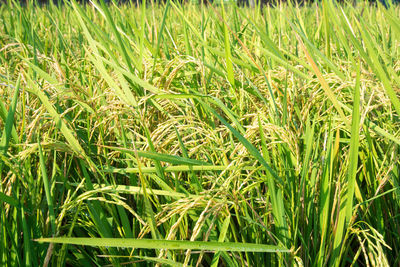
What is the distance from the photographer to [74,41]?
83.7 inches

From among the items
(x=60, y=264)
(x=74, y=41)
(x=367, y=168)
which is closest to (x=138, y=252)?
(x=60, y=264)

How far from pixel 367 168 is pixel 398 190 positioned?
0.31 feet

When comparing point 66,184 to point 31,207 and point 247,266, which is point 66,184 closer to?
point 31,207

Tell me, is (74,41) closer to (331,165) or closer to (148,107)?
(148,107)

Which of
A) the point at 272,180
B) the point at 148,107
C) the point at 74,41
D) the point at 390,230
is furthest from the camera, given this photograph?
the point at 74,41

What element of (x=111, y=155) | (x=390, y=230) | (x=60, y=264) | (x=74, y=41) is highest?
(x=74, y=41)

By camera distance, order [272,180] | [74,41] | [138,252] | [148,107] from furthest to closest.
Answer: [74,41] → [148,107] → [138,252] → [272,180]

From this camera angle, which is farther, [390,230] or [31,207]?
[390,230]

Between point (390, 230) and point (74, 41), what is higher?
point (74, 41)

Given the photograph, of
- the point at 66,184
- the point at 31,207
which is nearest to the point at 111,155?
the point at 66,184

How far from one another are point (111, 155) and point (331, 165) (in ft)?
→ 1.74

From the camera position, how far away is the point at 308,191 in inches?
Result: 33.0

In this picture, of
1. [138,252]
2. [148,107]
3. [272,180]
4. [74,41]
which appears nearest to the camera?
[272,180]

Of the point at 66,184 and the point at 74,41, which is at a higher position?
the point at 74,41
